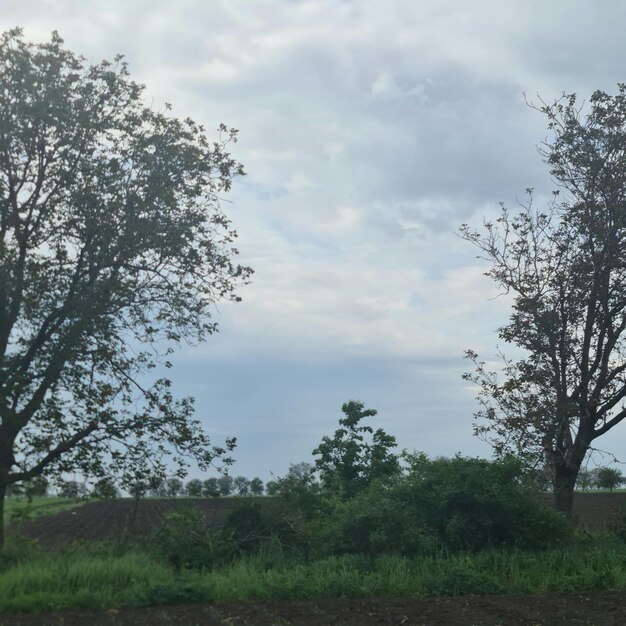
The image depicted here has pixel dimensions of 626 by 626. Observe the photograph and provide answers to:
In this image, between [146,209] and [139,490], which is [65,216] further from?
[139,490]

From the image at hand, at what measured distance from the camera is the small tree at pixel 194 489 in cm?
1795

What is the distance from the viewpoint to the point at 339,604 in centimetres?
1233

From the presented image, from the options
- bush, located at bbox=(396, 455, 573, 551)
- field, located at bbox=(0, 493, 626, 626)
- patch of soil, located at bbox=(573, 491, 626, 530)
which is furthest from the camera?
patch of soil, located at bbox=(573, 491, 626, 530)

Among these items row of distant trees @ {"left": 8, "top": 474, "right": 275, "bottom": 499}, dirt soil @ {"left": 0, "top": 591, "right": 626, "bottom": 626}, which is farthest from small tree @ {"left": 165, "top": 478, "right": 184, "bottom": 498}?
dirt soil @ {"left": 0, "top": 591, "right": 626, "bottom": 626}

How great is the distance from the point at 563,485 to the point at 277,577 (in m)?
11.4

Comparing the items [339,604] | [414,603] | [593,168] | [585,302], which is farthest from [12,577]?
[593,168]

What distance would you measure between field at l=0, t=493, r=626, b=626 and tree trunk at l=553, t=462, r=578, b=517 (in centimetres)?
583

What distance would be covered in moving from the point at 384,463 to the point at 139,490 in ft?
37.7

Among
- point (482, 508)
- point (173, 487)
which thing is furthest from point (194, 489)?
point (482, 508)

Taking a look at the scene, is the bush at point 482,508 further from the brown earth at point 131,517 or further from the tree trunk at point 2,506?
the tree trunk at point 2,506

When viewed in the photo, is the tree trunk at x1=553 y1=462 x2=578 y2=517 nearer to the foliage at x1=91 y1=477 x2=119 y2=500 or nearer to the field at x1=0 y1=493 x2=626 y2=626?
the field at x1=0 y1=493 x2=626 y2=626

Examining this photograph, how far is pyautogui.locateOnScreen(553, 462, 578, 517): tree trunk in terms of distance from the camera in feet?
73.1

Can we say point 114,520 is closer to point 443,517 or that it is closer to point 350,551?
point 350,551

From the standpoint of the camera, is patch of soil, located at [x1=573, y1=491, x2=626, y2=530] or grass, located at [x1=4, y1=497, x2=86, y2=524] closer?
grass, located at [x1=4, y1=497, x2=86, y2=524]
